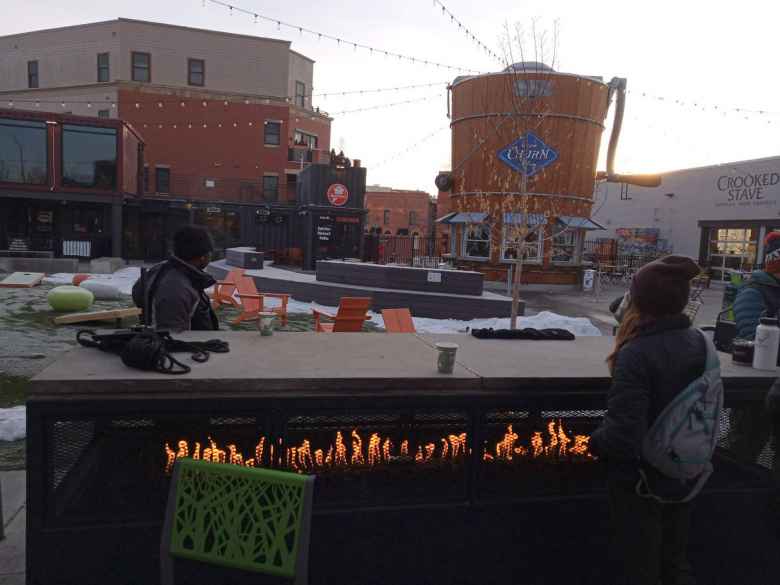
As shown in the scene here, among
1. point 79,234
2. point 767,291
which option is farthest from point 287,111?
point 767,291

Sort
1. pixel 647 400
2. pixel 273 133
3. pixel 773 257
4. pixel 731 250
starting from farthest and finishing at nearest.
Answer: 1. pixel 273 133
2. pixel 731 250
3. pixel 773 257
4. pixel 647 400

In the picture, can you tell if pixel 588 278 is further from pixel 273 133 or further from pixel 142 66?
pixel 142 66

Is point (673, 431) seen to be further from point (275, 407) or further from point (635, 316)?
point (275, 407)

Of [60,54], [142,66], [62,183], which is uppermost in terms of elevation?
[60,54]

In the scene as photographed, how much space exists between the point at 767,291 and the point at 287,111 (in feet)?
116

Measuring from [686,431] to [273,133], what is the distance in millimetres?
36427

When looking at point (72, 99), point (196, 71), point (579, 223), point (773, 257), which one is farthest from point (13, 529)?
point (72, 99)

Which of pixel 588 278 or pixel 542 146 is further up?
pixel 542 146

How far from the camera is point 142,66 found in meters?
35.8

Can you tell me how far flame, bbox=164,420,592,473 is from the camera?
8.43ft

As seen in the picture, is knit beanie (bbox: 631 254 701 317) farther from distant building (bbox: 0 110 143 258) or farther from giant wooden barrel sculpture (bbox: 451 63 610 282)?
distant building (bbox: 0 110 143 258)

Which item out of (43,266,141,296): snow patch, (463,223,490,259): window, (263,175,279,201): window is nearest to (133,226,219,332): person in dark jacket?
(43,266,141,296): snow patch

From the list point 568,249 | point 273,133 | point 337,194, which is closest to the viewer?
point 568,249

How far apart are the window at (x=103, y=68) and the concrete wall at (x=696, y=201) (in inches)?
1203
